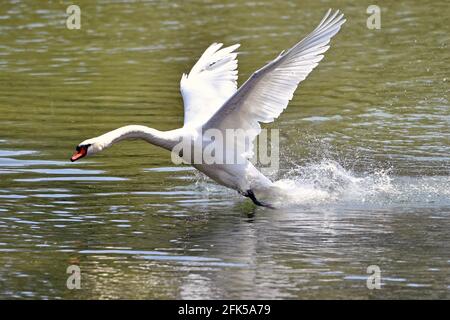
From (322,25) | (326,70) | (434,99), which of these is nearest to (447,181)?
(322,25)

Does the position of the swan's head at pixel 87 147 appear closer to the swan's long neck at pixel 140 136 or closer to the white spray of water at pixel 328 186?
the swan's long neck at pixel 140 136

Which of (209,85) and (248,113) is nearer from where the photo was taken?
(248,113)

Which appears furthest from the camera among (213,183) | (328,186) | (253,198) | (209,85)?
(209,85)

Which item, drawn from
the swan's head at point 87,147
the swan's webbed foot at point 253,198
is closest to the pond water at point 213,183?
the swan's webbed foot at point 253,198

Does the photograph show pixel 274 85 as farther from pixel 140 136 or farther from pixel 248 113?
pixel 140 136

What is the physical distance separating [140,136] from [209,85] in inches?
100

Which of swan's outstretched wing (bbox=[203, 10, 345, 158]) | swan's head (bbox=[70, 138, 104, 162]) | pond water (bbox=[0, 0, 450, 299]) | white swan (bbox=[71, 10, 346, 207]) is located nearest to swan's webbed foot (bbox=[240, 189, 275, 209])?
white swan (bbox=[71, 10, 346, 207])

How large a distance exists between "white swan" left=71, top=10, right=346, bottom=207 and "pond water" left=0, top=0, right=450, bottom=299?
420 millimetres

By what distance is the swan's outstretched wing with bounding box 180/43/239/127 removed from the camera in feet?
48.4

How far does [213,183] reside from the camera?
50.3 feet

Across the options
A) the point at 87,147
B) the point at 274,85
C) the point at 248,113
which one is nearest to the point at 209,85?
the point at 248,113

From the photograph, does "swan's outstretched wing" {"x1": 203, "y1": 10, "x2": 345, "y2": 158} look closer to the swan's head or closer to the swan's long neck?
the swan's long neck

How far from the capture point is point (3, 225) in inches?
509
